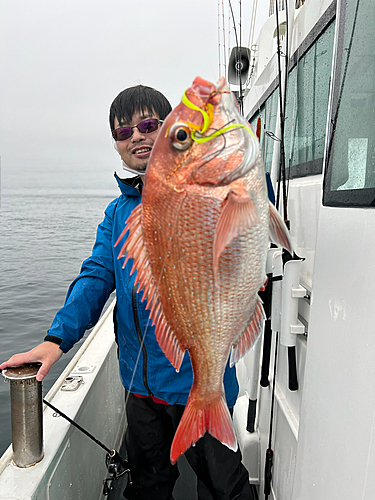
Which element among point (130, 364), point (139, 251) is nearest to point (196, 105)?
point (139, 251)

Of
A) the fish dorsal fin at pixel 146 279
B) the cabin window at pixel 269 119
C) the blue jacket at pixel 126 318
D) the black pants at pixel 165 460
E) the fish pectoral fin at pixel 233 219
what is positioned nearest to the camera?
the fish pectoral fin at pixel 233 219

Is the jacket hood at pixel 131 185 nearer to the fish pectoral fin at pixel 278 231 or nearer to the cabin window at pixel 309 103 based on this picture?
the cabin window at pixel 309 103

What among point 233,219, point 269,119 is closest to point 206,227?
point 233,219

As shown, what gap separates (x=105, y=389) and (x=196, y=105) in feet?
8.86

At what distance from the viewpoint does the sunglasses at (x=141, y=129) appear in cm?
165

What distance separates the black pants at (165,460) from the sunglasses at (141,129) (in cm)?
139

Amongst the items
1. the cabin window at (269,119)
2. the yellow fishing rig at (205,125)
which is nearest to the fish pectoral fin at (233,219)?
the yellow fishing rig at (205,125)

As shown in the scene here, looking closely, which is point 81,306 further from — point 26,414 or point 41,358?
point 26,414

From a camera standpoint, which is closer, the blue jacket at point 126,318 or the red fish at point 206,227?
the red fish at point 206,227

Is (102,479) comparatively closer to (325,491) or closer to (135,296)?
(135,296)

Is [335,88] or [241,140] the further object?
[335,88]

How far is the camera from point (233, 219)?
3.12 feet

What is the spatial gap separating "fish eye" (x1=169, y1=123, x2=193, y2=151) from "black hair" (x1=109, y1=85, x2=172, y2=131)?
0.86 meters

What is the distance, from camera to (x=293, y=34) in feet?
7.57
